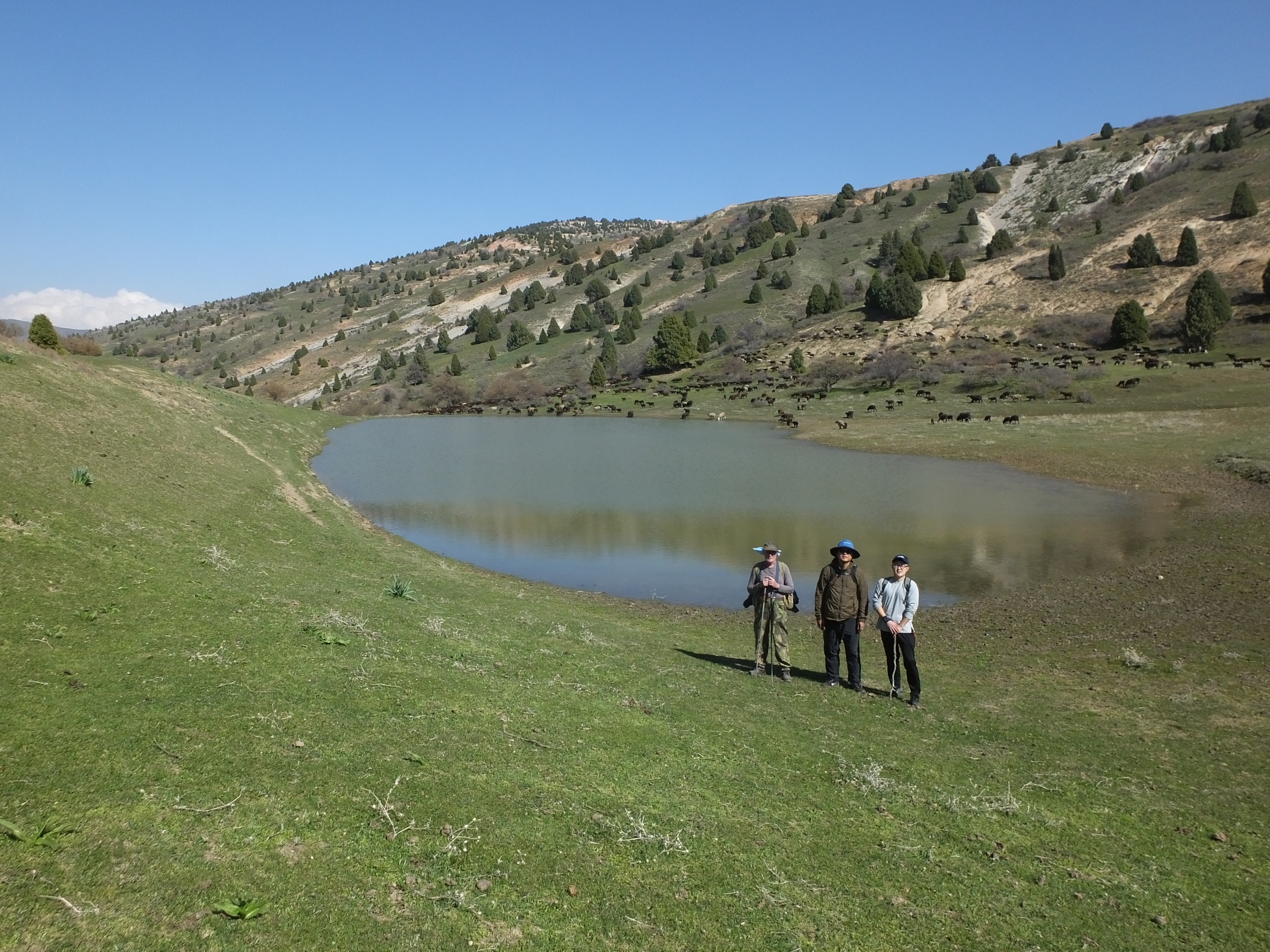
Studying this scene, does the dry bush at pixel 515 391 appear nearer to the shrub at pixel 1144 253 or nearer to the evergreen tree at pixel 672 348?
the evergreen tree at pixel 672 348

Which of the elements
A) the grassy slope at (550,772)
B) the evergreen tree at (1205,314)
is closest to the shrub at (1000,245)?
the evergreen tree at (1205,314)

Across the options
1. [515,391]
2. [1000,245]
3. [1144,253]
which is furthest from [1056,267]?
[515,391]

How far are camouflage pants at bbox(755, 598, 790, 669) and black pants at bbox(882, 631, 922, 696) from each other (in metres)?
1.64

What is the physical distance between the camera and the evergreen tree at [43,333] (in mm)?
36812

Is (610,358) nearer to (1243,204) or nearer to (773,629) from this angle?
(1243,204)

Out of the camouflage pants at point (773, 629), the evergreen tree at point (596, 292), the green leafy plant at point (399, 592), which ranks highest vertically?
the evergreen tree at point (596, 292)

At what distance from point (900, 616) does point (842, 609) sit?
2.91 feet

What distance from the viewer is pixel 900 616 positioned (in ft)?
38.6

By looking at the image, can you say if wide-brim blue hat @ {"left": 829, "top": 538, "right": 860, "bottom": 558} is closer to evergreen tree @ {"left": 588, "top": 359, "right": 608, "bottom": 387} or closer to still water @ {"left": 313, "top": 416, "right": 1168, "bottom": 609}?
still water @ {"left": 313, "top": 416, "right": 1168, "bottom": 609}

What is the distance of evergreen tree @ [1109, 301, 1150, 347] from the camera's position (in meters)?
71.9


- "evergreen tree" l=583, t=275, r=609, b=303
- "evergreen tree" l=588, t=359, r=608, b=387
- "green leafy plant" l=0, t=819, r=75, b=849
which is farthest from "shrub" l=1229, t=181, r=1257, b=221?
"green leafy plant" l=0, t=819, r=75, b=849

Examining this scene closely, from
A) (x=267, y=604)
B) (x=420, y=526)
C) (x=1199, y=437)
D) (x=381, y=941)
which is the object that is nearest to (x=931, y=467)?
(x=1199, y=437)

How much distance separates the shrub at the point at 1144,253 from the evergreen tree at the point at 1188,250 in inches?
101

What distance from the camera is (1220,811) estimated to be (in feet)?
27.1
